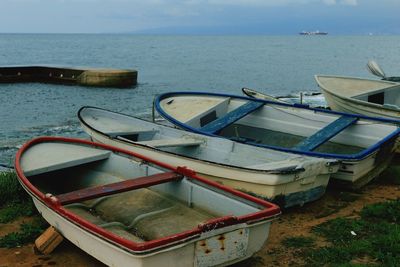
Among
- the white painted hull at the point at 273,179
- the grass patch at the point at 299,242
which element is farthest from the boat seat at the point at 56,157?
the grass patch at the point at 299,242

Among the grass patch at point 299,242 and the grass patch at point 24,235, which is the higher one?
the grass patch at point 299,242

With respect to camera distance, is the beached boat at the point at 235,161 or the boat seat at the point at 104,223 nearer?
the boat seat at the point at 104,223

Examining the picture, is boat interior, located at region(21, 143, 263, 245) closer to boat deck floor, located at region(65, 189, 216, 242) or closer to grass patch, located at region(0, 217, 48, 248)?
boat deck floor, located at region(65, 189, 216, 242)

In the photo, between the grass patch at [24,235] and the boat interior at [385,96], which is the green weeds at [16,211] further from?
the boat interior at [385,96]

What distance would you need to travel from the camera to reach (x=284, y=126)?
421 inches

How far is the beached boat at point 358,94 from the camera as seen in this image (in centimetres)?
1231

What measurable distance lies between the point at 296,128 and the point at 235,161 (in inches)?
106

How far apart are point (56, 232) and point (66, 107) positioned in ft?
73.0

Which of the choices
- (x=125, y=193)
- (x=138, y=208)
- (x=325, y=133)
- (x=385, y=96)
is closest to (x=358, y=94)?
(x=385, y=96)

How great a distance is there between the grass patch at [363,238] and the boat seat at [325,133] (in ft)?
5.41

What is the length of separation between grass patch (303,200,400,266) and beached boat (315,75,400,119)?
5.29m

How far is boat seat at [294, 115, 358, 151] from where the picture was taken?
8516mm

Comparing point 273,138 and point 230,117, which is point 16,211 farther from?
point 273,138

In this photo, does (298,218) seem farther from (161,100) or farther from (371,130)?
(161,100)
